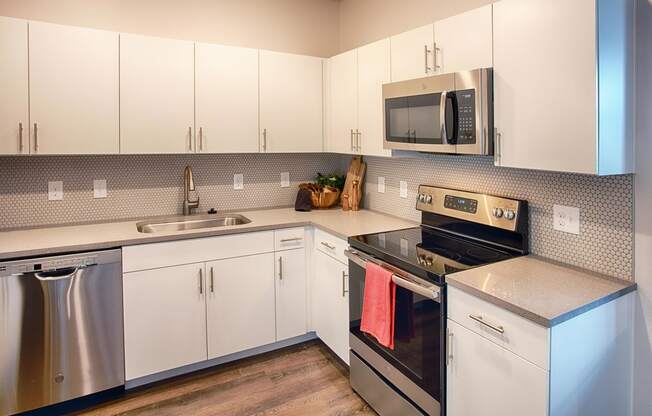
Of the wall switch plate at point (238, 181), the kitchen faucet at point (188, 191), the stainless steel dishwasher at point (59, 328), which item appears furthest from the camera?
the wall switch plate at point (238, 181)

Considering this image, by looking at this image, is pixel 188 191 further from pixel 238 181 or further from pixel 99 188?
pixel 99 188

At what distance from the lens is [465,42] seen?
77.3 inches

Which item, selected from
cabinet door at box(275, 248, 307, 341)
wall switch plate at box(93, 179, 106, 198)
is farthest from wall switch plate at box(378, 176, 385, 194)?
wall switch plate at box(93, 179, 106, 198)

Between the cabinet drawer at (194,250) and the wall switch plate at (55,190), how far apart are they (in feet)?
2.42

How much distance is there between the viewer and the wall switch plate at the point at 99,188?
9.17 ft

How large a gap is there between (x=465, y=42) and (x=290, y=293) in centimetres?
183

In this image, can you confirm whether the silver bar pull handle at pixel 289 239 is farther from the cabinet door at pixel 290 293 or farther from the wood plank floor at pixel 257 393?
the wood plank floor at pixel 257 393

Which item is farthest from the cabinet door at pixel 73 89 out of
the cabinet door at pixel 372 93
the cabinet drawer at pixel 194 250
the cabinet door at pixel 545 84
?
the cabinet door at pixel 545 84

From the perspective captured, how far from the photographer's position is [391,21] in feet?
9.87

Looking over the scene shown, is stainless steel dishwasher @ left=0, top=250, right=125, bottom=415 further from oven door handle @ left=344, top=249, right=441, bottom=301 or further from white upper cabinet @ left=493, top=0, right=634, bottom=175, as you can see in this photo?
white upper cabinet @ left=493, top=0, right=634, bottom=175

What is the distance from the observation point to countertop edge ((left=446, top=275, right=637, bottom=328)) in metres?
1.36

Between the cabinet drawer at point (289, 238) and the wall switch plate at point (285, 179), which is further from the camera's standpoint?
the wall switch plate at point (285, 179)

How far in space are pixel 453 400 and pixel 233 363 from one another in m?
1.57

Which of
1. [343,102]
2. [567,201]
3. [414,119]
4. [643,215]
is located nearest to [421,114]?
[414,119]
